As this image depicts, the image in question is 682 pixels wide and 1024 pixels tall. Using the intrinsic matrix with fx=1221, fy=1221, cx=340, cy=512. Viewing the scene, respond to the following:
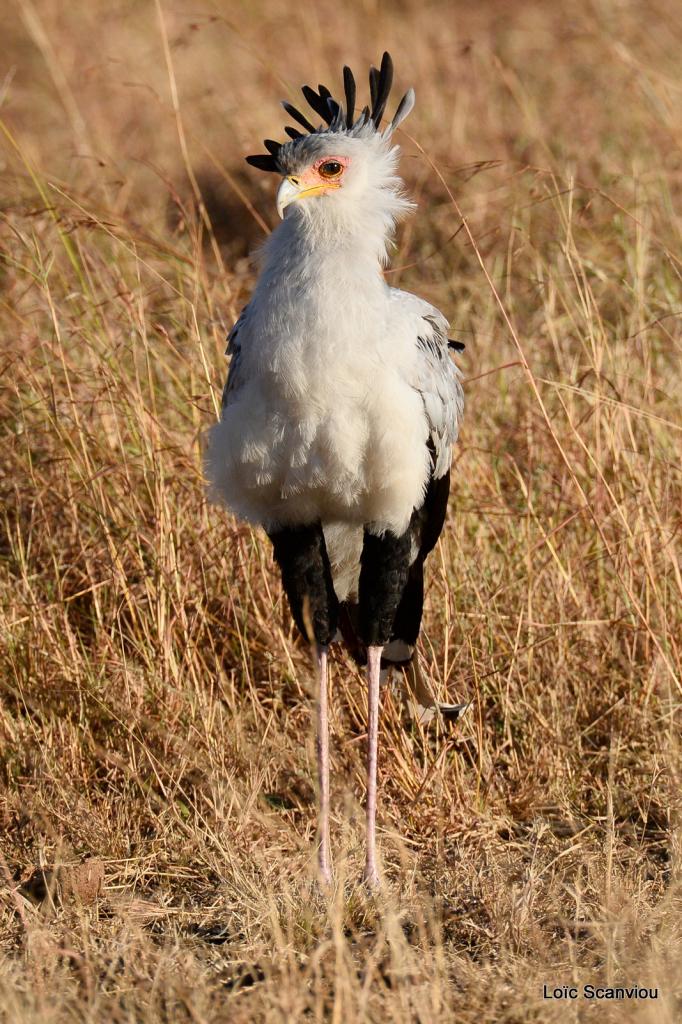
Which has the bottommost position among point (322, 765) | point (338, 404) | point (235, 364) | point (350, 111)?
point (322, 765)

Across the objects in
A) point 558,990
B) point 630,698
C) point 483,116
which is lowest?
point 558,990

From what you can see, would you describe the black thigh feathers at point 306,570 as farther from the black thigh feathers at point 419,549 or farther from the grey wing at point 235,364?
the grey wing at point 235,364

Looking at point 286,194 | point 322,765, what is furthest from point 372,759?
point 286,194

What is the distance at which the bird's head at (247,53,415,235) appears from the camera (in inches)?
130

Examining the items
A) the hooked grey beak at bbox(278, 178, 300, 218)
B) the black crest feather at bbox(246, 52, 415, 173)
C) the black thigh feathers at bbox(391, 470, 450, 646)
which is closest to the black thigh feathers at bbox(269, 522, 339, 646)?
the black thigh feathers at bbox(391, 470, 450, 646)

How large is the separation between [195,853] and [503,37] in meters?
7.51

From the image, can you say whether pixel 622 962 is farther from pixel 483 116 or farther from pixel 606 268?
pixel 483 116

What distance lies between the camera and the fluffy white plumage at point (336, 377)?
3094 millimetres

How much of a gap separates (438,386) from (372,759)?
3.62ft

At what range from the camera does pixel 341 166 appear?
3.33 metres

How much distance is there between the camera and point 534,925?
301cm

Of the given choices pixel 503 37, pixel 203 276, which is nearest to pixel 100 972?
pixel 203 276

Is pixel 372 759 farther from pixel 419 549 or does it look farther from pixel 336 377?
pixel 336 377

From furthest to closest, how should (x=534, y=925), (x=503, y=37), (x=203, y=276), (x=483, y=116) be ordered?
(x=503, y=37) < (x=483, y=116) < (x=203, y=276) < (x=534, y=925)
